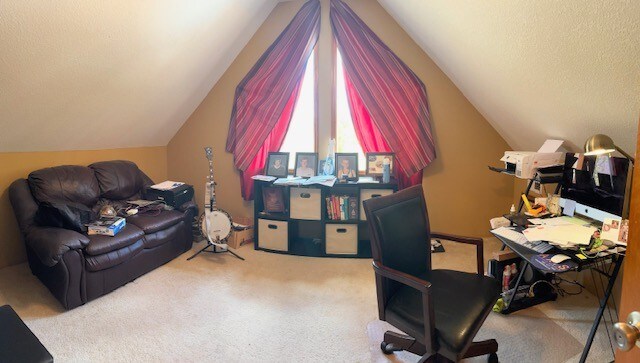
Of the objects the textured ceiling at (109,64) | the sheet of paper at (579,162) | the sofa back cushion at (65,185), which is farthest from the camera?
the sofa back cushion at (65,185)

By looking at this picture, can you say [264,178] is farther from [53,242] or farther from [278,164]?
[53,242]

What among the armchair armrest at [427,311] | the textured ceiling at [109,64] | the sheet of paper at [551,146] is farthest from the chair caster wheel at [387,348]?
the textured ceiling at [109,64]

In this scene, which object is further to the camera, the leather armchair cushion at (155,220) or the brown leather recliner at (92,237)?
the leather armchair cushion at (155,220)

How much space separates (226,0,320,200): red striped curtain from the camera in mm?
3531

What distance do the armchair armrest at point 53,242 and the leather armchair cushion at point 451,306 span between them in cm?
214

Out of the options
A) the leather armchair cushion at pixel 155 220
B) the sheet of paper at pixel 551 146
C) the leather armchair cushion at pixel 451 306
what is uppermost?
the sheet of paper at pixel 551 146

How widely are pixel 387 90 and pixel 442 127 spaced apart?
69cm

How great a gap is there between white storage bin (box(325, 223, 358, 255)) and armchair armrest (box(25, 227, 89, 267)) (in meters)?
1.98

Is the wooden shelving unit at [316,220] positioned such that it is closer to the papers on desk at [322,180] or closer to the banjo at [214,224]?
the papers on desk at [322,180]

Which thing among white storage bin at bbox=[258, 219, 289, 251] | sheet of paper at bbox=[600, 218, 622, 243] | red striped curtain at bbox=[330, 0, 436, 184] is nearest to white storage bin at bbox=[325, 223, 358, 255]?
white storage bin at bbox=[258, 219, 289, 251]

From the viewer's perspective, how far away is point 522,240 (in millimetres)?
1964

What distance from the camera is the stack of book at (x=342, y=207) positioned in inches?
133

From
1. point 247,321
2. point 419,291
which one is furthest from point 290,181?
point 419,291

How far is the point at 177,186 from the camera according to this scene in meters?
3.48
